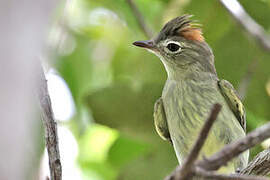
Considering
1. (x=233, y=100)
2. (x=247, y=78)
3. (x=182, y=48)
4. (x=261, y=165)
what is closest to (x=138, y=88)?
(x=182, y=48)

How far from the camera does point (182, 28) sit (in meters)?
4.55

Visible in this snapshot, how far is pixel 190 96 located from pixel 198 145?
2.50 meters

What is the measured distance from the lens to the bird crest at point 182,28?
448 centimetres

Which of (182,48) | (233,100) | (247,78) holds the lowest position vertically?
Result: (233,100)

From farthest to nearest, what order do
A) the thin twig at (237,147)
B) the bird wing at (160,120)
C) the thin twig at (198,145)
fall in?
the bird wing at (160,120), the thin twig at (237,147), the thin twig at (198,145)

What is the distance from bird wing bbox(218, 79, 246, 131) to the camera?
423 centimetres

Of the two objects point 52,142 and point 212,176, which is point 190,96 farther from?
point 212,176

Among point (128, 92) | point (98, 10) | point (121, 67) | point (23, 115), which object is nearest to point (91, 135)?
point (121, 67)

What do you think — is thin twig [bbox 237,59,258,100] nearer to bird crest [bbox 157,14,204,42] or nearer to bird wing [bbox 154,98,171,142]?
bird crest [bbox 157,14,204,42]

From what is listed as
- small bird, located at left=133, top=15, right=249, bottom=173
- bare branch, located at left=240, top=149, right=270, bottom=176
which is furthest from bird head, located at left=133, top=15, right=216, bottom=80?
bare branch, located at left=240, top=149, right=270, bottom=176

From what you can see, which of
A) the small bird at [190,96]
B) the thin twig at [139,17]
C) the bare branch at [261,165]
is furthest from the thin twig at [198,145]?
the thin twig at [139,17]

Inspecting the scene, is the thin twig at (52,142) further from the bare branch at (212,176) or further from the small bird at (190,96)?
the small bird at (190,96)

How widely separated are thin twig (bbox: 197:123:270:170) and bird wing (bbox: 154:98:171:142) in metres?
2.39

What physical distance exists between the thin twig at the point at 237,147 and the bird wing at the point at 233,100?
2.28 m
